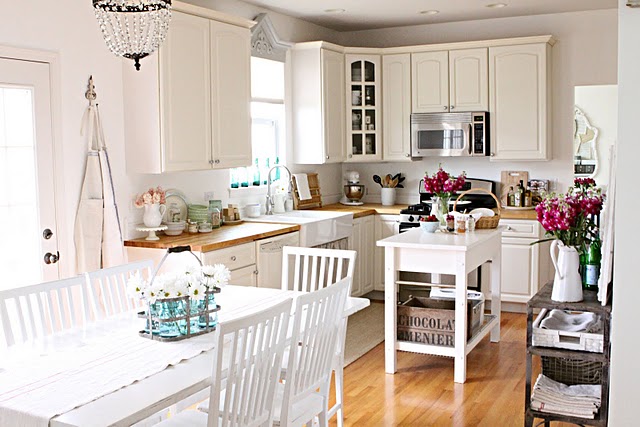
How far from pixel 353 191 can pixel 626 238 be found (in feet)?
15.5

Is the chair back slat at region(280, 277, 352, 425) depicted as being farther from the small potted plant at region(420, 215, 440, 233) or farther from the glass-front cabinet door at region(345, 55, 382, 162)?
the glass-front cabinet door at region(345, 55, 382, 162)

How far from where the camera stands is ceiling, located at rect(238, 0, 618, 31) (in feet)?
20.1

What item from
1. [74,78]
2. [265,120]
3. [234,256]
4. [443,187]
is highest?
[74,78]

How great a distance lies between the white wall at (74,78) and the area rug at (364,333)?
5.89 ft

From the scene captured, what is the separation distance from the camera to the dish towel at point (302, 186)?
263 inches

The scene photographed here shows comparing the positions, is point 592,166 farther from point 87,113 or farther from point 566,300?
point 87,113

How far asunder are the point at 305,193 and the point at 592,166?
261 cm

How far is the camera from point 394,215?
22.4ft

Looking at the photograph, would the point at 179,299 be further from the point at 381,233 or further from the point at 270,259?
the point at 381,233

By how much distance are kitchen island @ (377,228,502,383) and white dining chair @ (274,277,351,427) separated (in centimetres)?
157

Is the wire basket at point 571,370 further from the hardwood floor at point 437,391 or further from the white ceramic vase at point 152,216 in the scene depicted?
the white ceramic vase at point 152,216

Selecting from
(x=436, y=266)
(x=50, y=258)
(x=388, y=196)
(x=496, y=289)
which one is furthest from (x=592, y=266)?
(x=388, y=196)

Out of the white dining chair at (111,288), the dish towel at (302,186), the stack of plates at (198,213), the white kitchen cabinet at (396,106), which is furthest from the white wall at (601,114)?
the white dining chair at (111,288)

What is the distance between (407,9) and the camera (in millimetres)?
6426
